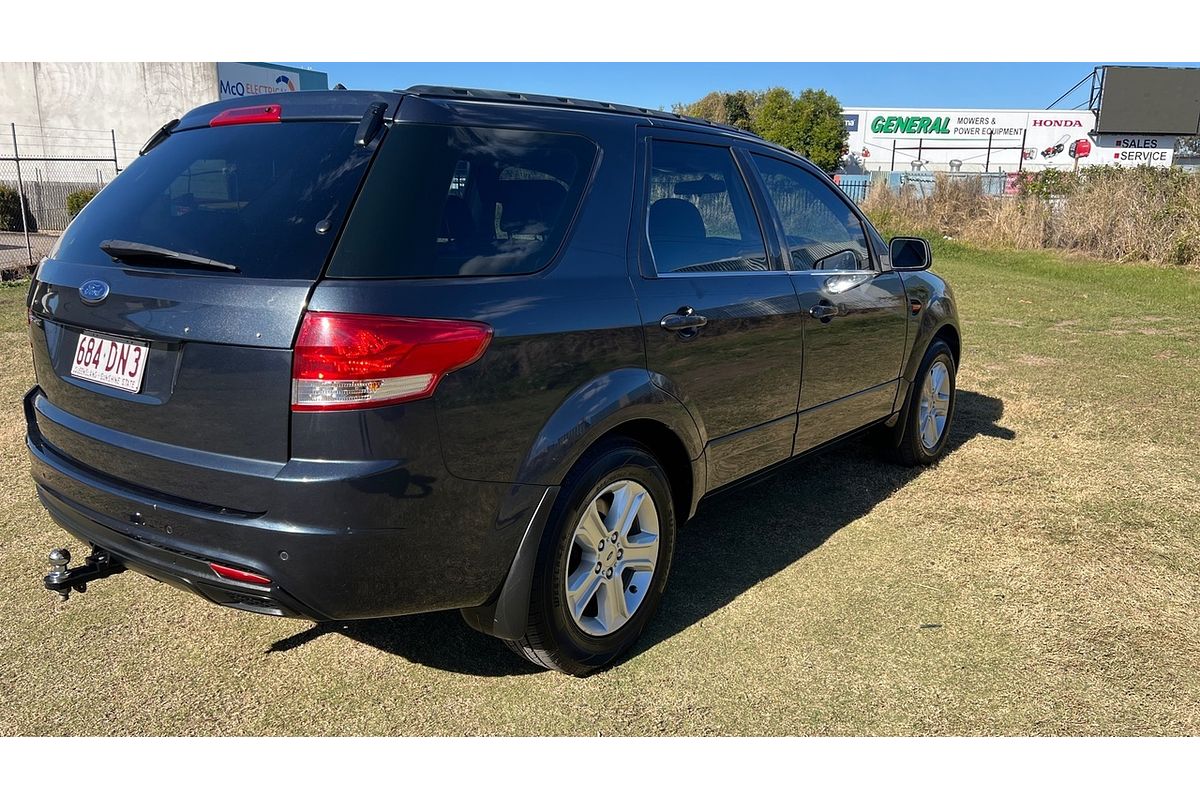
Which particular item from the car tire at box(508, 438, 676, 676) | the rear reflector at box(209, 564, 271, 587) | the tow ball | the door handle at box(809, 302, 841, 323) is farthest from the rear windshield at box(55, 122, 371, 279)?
the door handle at box(809, 302, 841, 323)

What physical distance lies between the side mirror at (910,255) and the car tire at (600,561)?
230 centimetres

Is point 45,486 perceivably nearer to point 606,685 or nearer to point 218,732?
point 218,732

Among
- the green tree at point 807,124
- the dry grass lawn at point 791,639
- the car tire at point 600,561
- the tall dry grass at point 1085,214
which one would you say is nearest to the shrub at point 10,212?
the tall dry grass at point 1085,214

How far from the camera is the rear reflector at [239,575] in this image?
2.40 m

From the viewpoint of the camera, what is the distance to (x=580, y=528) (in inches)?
116

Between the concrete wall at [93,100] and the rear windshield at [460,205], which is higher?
the concrete wall at [93,100]

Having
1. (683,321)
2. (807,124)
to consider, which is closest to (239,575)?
(683,321)

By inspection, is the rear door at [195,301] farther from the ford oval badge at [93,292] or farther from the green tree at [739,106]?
the green tree at [739,106]

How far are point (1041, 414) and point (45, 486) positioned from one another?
6.41 m

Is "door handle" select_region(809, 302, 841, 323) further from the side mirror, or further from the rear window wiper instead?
the rear window wiper

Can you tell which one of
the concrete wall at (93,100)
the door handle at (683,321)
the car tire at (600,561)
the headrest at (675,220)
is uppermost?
the concrete wall at (93,100)

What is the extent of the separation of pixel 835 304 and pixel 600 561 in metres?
1.88

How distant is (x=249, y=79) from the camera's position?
36.2m
